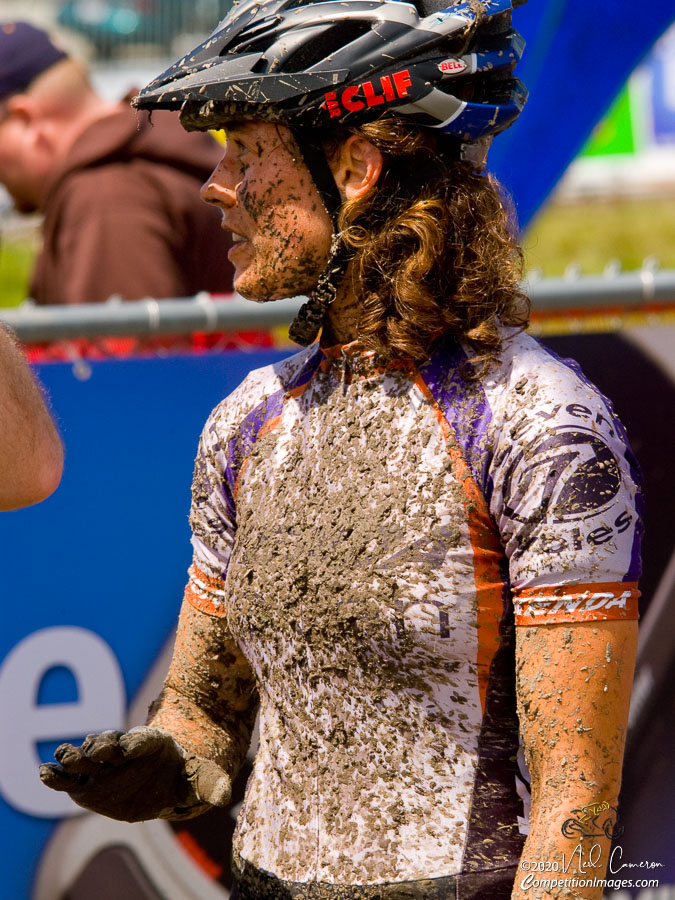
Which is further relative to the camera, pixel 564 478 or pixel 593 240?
pixel 593 240

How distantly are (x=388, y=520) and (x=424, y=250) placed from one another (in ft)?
1.60

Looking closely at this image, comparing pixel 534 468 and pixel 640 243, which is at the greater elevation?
pixel 534 468

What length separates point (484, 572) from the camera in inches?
75.7

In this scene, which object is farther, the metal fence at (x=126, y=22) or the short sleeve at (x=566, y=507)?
the metal fence at (x=126, y=22)

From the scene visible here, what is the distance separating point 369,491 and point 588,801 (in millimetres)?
617

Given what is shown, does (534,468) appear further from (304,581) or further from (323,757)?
(323,757)

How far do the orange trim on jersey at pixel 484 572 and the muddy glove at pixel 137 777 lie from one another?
592 millimetres

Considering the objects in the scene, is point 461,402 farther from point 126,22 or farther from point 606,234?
point 126,22

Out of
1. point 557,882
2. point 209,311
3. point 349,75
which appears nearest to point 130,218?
point 209,311

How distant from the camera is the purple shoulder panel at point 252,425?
7.45ft

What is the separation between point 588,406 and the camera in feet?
6.19

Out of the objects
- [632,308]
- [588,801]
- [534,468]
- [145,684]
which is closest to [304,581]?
[534,468]

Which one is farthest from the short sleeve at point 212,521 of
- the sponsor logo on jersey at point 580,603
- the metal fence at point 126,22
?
the metal fence at point 126,22

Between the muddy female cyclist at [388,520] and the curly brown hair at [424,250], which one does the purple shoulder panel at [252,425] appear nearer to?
the muddy female cyclist at [388,520]
